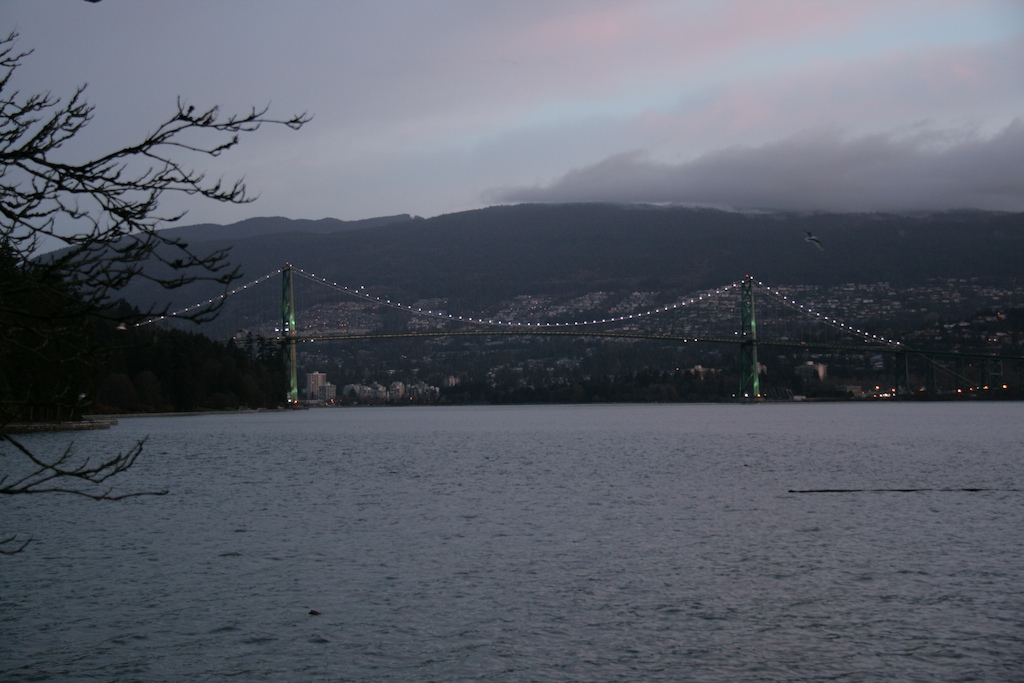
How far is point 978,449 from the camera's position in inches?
1176

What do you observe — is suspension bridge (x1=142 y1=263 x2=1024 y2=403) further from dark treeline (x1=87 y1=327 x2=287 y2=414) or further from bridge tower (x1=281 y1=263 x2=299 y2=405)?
dark treeline (x1=87 y1=327 x2=287 y2=414)

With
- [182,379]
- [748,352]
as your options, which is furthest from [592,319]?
[182,379]

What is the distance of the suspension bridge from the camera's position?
70438 mm

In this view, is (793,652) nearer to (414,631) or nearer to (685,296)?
(414,631)

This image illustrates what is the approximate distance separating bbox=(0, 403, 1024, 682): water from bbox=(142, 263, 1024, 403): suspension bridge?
A: 49295 mm

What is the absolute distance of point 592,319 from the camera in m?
123

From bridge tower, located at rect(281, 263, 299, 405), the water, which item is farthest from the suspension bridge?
the water

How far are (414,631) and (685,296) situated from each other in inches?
4968

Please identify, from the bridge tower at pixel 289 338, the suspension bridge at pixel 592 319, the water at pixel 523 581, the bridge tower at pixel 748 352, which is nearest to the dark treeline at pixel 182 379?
the bridge tower at pixel 289 338

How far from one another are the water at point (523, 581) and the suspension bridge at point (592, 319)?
49.3 meters

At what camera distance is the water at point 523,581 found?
7.27m

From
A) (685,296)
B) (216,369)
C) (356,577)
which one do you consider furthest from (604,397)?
(356,577)

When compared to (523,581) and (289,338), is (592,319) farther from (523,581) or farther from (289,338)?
(523,581)

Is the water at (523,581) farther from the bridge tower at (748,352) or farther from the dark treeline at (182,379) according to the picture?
the bridge tower at (748,352)
